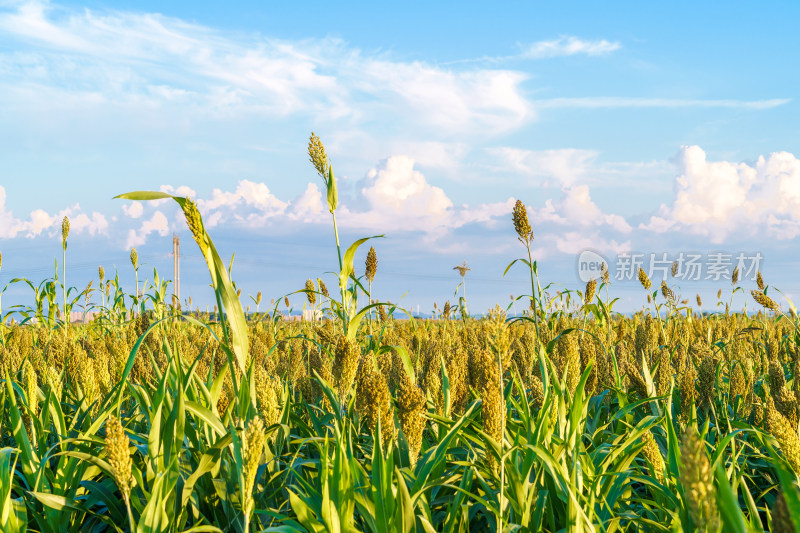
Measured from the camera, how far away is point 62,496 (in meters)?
2.42

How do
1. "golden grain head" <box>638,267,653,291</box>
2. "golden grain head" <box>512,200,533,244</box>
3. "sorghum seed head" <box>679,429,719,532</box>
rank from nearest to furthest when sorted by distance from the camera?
"sorghum seed head" <box>679,429,719,532</box> → "golden grain head" <box>512,200,533,244</box> → "golden grain head" <box>638,267,653,291</box>

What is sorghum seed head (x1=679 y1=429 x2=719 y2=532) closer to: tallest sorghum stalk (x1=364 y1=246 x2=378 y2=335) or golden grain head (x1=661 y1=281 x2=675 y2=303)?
tallest sorghum stalk (x1=364 y1=246 x2=378 y2=335)

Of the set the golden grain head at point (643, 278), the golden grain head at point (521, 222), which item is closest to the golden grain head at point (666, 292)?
the golden grain head at point (643, 278)

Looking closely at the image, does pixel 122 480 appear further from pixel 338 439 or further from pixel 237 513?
pixel 237 513

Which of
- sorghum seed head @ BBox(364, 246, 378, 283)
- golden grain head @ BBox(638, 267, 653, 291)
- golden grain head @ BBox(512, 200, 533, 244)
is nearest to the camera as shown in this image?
golden grain head @ BBox(512, 200, 533, 244)

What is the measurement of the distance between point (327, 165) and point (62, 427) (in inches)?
75.4

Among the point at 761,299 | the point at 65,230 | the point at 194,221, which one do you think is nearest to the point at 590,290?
the point at 761,299

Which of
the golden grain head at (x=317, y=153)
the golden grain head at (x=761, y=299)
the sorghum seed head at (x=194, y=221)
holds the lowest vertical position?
the golden grain head at (x=761, y=299)

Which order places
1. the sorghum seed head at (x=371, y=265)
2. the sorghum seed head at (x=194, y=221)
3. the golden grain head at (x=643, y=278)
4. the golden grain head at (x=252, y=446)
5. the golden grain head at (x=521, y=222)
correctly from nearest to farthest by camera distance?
the golden grain head at (x=252, y=446) < the sorghum seed head at (x=194, y=221) < the golden grain head at (x=521, y=222) < the sorghum seed head at (x=371, y=265) < the golden grain head at (x=643, y=278)

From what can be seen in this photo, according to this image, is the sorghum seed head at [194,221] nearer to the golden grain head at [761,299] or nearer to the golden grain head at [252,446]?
the golden grain head at [252,446]

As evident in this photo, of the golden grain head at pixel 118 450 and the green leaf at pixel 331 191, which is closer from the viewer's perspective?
the golden grain head at pixel 118 450

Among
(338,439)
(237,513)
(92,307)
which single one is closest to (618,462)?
(338,439)

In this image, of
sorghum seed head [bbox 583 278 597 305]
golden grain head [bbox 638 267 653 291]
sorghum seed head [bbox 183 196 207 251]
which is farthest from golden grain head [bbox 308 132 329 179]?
golden grain head [bbox 638 267 653 291]

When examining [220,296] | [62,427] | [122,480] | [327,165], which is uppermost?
[327,165]
